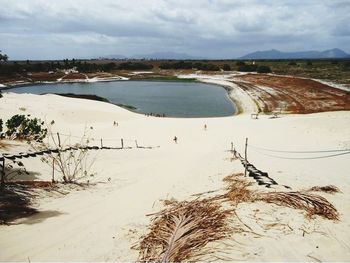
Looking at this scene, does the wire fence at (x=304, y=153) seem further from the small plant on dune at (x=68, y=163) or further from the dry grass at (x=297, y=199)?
the small plant on dune at (x=68, y=163)

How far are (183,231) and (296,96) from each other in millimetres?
56208

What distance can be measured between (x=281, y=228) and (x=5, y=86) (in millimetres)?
99259

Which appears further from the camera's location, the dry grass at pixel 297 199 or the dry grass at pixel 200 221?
the dry grass at pixel 297 199

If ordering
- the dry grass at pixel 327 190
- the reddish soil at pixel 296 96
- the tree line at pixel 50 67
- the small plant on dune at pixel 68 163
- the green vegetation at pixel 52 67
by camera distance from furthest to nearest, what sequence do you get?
the green vegetation at pixel 52 67, the tree line at pixel 50 67, the reddish soil at pixel 296 96, the small plant on dune at pixel 68 163, the dry grass at pixel 327 190

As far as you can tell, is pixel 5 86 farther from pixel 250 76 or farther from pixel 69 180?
pixel 69 180

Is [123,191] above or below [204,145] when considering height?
above

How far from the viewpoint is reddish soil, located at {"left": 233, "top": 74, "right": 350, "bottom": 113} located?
158 feet

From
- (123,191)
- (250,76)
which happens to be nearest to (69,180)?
(123,191)

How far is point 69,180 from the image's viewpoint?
11.8 metres

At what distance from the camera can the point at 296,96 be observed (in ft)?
191

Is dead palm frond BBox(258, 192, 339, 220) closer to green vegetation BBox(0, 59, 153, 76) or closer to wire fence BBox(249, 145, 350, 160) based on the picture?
wire fence BBox(249, 145, 350, 160)

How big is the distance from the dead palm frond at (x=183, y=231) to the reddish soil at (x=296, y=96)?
136 feet

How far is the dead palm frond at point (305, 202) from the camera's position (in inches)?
295

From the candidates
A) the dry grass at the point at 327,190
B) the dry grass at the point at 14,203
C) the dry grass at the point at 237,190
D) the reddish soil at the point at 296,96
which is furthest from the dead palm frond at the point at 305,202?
the reddish soil at the point at 296,96
